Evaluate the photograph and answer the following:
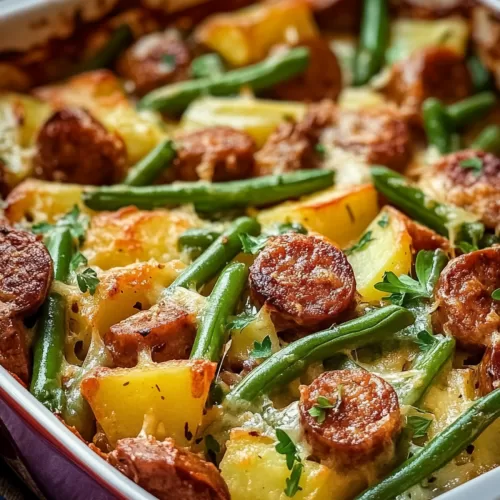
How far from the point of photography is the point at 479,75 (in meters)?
4.72

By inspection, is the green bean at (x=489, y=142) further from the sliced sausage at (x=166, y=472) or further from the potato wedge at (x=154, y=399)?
the sliced sausage at (x=166, y=472)

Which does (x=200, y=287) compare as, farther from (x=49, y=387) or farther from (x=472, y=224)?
(x=472, y=224)

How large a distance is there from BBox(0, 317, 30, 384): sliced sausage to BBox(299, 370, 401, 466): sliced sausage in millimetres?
950

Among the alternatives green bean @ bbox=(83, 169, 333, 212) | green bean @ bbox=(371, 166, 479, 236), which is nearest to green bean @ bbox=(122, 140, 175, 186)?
green bean @ bbox=(83, 169, 333, 212)

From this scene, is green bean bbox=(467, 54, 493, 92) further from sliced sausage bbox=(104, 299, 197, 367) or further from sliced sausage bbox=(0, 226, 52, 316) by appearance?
sliced sausage bbox=(0, 226, 52, 316)

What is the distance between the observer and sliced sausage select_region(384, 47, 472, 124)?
Answer: 4453 millimetres

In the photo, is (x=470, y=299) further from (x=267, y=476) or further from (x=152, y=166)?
(x=152, y=166)

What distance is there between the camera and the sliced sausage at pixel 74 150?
12.1 feet

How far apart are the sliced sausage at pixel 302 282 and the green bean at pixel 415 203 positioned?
2.26 ft

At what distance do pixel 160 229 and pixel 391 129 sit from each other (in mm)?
1389

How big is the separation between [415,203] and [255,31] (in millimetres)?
1626

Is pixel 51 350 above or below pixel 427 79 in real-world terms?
above

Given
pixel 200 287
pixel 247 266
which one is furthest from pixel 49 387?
pixel 247 266

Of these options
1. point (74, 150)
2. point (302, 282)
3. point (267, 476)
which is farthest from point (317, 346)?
point (74, 150)
